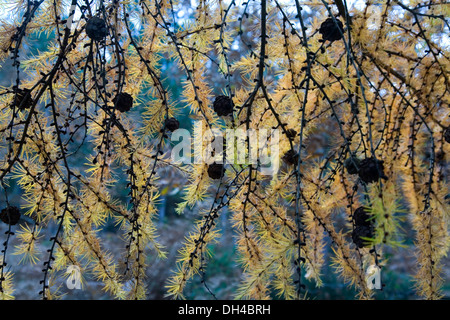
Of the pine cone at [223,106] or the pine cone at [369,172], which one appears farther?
the pine cone at [223,106]

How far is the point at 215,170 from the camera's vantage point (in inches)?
23.7

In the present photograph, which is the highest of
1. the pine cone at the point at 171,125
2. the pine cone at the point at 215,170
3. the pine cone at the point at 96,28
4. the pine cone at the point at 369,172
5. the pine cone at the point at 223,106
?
the pine cone at the point at 96,28

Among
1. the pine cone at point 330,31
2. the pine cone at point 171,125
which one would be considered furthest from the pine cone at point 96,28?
the pine cone at point 330,31

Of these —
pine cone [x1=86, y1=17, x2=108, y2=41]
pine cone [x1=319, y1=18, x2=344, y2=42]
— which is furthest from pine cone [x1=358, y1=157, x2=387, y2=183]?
pine cone [x1=86, y1=17, x2=108, y2=41]

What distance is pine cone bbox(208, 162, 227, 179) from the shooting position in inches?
23.6

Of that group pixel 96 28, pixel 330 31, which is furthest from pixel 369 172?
pixel 96 28

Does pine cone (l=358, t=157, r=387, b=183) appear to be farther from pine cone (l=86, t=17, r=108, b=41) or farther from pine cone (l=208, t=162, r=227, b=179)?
pine cone (l=86, t=17, r=108, b=41)

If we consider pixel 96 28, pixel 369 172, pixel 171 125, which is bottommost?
pixel 369 172

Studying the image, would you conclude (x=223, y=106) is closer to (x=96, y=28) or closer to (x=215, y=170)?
(x=215, y=170)

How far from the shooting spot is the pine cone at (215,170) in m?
0.60

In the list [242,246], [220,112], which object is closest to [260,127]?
[220,112]

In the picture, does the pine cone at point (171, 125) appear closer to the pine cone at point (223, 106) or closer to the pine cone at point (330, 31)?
the pine cone at point (223, 106)
